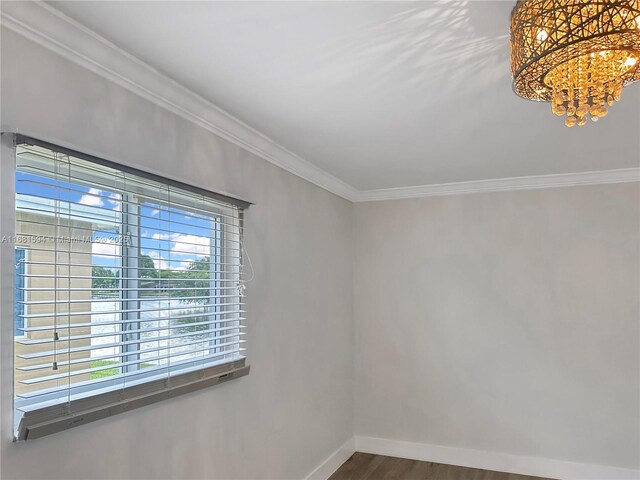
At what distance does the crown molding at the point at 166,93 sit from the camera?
165 cm

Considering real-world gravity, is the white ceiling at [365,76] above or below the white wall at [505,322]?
above

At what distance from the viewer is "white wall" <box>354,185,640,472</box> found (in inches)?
153

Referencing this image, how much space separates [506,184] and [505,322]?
113cm

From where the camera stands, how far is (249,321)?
2.95m

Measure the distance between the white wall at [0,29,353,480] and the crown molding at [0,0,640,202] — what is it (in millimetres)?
41

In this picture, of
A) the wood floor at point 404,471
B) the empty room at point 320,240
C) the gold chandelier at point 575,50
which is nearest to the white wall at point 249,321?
the empty room at point 320,240

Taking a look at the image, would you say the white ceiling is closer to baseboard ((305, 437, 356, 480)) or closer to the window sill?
the window sill

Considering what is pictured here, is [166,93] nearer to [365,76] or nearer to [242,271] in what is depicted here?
[365,76]

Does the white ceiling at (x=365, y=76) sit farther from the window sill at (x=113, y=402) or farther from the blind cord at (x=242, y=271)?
the window sill at (x=113, y=402)

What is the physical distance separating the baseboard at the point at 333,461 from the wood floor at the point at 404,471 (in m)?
0.04

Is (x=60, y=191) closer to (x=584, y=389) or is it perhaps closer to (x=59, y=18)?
(x=59, y=18)

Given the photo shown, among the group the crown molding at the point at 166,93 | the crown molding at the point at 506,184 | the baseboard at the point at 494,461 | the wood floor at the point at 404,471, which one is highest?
the crown molding at the point at 166,93

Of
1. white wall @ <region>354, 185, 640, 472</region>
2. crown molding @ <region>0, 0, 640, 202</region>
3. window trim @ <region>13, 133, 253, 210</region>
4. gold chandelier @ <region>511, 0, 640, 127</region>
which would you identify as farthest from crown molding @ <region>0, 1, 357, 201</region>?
white wall @ <region>354, 185, 640, 472</region>

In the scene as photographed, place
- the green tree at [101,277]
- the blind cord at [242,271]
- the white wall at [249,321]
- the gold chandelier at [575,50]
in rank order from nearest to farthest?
the gold chandelier at [575,50] < the white wall at [249,321] < the green tree at [101,277] < the blind cord at [242,271]
